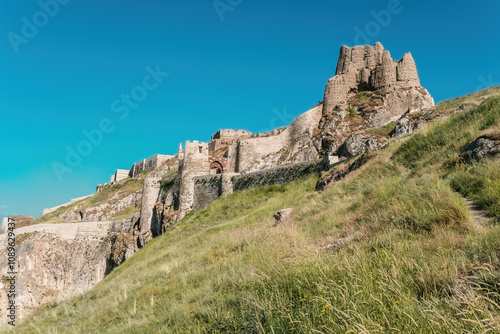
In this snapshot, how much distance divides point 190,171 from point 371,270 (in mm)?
23573

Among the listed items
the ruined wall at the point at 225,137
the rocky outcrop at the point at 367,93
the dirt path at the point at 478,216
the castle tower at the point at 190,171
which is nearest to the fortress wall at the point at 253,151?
the rocky outcrop at the point at 367,93

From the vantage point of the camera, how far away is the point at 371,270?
3.64 m

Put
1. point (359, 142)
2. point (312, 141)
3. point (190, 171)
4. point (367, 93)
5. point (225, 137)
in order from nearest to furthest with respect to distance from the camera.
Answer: point (359, 142)
point (190, 171)
point (312, 141)
point (367, 93)
point (225, 137)

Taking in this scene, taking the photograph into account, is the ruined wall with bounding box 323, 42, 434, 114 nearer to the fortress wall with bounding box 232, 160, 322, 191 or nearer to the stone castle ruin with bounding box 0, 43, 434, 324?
the stone castle ruin with bounding box 0, 43, 434, 324

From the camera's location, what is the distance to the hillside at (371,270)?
2.74 m

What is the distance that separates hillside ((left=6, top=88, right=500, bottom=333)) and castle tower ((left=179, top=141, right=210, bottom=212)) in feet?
51.9

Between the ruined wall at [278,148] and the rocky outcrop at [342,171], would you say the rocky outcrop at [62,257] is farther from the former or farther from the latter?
the rocky outcrop at [342,171]

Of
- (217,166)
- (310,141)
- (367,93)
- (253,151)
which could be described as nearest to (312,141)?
(310,141)

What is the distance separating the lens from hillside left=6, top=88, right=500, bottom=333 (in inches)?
108

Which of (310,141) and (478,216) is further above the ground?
(310,141)

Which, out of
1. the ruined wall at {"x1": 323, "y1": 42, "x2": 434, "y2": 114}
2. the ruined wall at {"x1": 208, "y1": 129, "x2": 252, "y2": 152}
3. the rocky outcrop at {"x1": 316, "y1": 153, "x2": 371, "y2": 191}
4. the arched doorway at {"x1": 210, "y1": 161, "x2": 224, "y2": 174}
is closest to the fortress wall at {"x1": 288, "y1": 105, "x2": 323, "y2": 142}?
the ruined wall at {"x1": 323, "y1": 42, "x2": 434, "y2": 114}

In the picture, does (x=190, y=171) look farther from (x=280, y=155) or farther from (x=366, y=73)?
(x=366, y=73)

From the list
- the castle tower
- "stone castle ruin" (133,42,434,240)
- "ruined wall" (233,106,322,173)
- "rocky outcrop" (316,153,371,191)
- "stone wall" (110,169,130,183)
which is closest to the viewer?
"rocky outcrop" (316,153,371,191)

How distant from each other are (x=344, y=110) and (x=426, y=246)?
94.1ft
